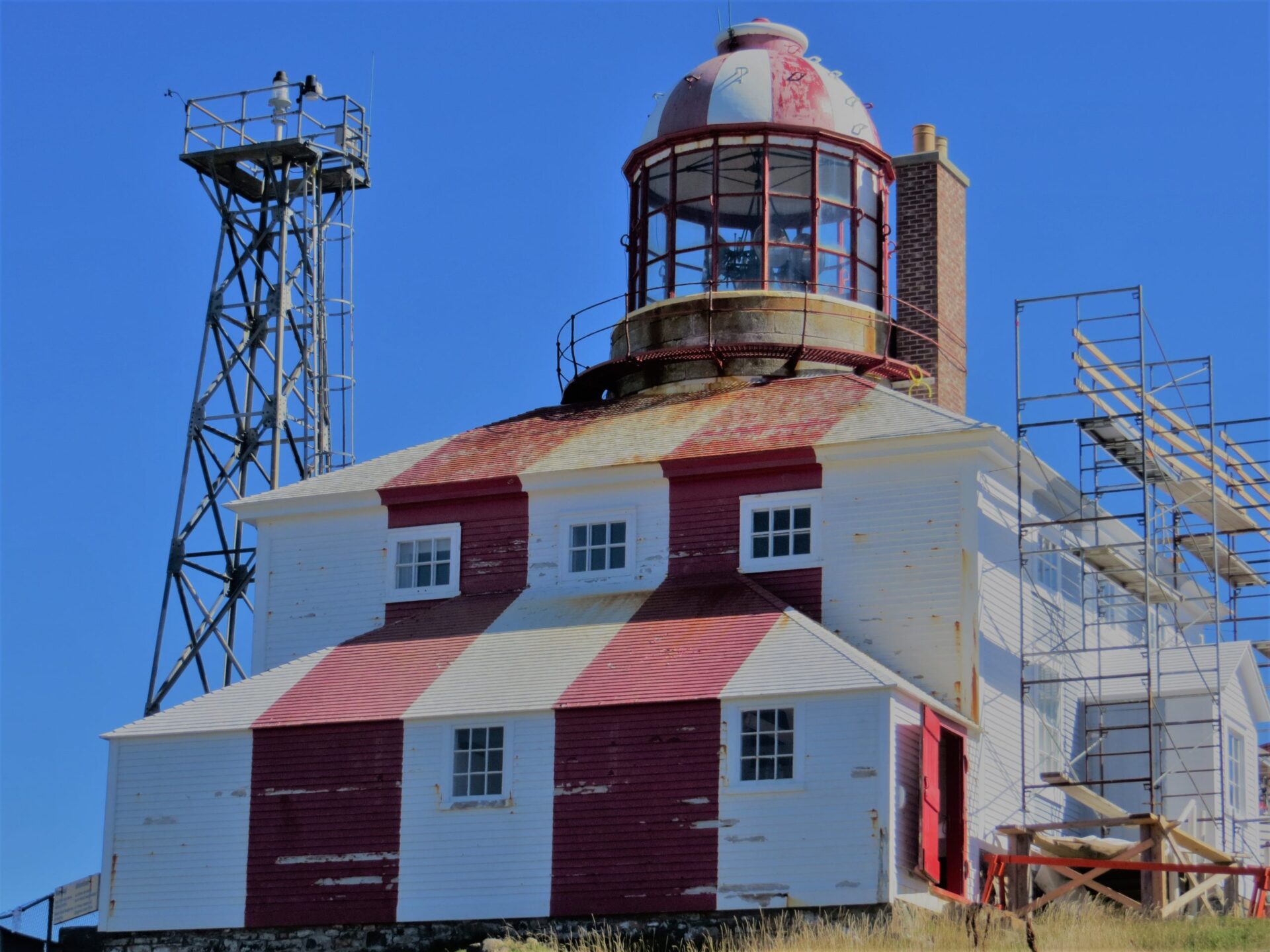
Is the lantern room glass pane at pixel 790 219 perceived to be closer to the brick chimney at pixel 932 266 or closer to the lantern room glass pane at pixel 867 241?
the lantern room glass pane at pixel 867 241

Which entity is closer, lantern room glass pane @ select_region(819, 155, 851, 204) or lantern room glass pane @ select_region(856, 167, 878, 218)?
lantern room glass pane @ select_region(819, 155, 851, 204)

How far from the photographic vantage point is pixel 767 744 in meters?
31.6

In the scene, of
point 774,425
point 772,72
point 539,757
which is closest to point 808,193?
point 772,72

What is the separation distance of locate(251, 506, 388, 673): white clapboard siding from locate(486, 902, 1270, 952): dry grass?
26.1 ft

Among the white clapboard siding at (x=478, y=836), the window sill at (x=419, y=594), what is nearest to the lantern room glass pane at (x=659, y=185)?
the window sill at (x=419, y=594)

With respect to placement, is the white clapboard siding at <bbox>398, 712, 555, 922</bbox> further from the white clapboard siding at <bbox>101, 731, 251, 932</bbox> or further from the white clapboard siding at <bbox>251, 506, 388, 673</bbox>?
the white clapboard siding at <bbox>251, 506, 388, 673</bbox>

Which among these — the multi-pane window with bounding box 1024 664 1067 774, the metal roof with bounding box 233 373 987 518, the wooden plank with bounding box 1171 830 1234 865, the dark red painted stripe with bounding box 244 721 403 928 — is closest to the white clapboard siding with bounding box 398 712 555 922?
the dark red painted stripe with bounding box 244 721 403 928

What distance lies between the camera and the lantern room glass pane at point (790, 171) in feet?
136

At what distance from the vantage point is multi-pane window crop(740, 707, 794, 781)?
31.4 meters

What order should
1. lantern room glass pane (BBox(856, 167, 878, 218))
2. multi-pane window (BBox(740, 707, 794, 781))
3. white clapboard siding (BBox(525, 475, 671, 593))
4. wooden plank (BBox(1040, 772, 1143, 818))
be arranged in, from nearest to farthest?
multi-pane window (BBox(740, 707, 794, 781)) < wooden plank (BBox(1040, 772, 1143, 818)) < white clapboard siding (BBox(525, 475, 671, 593)) < lantern room glass pane (BBox(856, 167, 878, 218))

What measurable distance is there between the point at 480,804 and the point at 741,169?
13.4 meters

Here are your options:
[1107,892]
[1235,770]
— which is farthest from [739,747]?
[1235,770]

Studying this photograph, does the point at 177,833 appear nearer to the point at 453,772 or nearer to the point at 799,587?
the point at 453,772

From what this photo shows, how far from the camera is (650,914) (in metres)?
31.4
